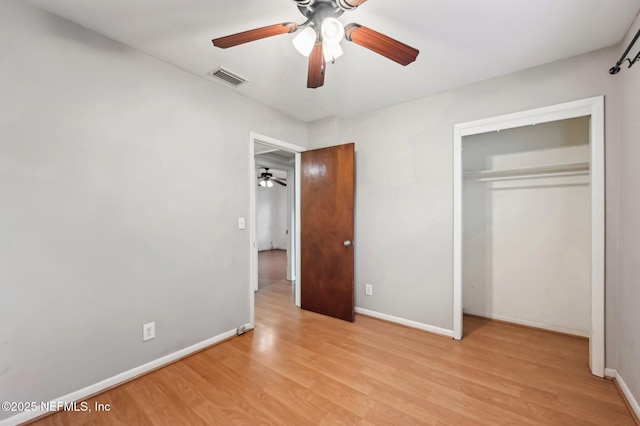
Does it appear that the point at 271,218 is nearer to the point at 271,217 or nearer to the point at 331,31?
the point at 271,217

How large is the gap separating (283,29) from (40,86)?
155 centimetres

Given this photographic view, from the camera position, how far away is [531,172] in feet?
8.99

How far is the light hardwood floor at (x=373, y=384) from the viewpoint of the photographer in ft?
5.19

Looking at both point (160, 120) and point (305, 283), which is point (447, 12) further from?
point (305, 283)

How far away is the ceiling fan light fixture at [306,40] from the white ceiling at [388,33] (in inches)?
11.2

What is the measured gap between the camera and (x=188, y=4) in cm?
154

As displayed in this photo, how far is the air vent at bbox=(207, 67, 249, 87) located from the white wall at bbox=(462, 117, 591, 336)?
2.63 meters

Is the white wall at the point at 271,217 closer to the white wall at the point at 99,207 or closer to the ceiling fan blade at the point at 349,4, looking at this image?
the white wall at the point at 99,207

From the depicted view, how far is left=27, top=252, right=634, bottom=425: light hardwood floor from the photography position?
158 cm

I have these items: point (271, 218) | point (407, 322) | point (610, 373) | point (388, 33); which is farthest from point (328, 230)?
point (271, 218)

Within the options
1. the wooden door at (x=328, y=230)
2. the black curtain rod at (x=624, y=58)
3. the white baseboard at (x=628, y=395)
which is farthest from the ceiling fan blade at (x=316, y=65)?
the white baseboard at (x=628, y=395)

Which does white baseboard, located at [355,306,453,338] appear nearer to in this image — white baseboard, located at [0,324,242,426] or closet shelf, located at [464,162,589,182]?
white baseboard, located at [0,324,242,426]

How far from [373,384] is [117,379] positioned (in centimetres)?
184

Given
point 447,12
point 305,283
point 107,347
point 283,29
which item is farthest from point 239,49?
point 305,283
